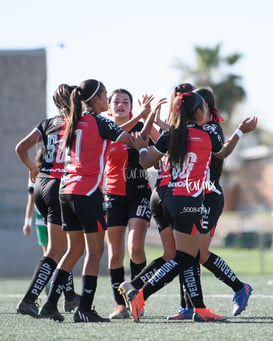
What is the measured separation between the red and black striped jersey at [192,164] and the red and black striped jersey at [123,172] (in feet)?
3.18

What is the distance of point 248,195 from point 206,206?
6314 centimetres

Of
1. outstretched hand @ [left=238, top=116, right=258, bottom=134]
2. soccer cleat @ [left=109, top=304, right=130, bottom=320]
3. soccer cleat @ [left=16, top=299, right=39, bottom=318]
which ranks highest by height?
outstretched hand @ [left=238, top=116, right=258, bottom=134]

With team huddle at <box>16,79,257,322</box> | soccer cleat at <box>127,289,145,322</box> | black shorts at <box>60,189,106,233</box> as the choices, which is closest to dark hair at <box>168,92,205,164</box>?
team huddle at <box>16,79,257,322</box>

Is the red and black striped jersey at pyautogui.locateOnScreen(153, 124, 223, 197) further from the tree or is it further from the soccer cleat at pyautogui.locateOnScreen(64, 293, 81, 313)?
the tree

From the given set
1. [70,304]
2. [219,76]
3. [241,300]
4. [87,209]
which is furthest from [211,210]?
[219,76]

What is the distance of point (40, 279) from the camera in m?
7.41

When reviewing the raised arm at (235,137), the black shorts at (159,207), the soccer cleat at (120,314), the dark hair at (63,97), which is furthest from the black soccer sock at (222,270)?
the dark hair at (63,97)

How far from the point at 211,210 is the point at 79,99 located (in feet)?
5.52

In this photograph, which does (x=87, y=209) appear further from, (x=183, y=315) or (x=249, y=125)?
(x=249, y=125)

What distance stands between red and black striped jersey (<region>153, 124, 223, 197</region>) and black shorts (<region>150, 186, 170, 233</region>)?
31 cm

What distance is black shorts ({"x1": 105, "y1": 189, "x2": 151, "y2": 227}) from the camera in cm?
777

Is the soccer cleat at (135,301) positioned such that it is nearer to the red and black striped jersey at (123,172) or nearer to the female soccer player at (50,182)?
the female soccer player at (50,182)

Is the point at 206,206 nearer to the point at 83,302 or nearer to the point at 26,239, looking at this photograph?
the point at 83,302

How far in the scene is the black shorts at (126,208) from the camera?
25.5ft
